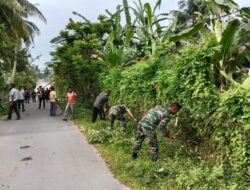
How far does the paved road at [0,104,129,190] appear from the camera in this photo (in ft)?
28.9

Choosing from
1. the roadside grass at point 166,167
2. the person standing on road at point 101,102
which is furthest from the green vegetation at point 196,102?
the person standing on road at point 101,102

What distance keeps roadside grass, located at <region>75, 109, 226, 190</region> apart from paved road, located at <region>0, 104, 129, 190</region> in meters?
0.31

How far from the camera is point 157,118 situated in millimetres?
9602

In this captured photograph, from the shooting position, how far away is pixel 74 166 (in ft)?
33.8

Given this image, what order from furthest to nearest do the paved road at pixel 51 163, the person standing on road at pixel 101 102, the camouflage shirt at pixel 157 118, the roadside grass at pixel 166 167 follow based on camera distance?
the person standing on road at pixel 101 102, the camouflage shirt at pixel 157 118, the paved road at pixel 51 163, the roadside grass at pixel 166 167

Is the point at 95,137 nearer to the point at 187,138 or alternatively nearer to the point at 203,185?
the point at 187,138

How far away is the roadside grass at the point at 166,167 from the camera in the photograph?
25.3 feet

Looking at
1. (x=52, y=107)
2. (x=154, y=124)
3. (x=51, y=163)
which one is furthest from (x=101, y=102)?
(x=154, y=124)

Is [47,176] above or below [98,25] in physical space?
below

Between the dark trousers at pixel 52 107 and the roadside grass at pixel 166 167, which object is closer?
the roadside grass at pixel 166 167

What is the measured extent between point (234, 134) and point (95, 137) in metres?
6.77

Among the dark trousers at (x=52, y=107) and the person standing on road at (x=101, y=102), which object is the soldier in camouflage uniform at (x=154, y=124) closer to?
the person standing on road at (x=101, y=102)

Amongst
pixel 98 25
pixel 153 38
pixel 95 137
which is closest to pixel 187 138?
pixel 95 137

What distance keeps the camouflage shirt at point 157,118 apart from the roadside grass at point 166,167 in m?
0.79
